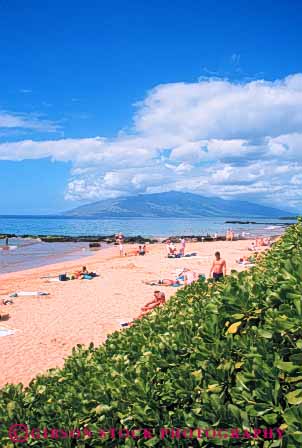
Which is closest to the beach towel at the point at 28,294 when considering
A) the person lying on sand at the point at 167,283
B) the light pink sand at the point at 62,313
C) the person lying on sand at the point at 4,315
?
the light pink sand at the point at 62,313

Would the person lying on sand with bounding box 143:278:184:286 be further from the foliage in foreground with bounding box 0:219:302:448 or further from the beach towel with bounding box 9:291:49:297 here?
the foliage in foreground with bounding box 0:219:302:448

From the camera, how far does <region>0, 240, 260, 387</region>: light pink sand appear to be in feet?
28.3

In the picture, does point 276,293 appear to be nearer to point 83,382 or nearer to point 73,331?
point 83,382

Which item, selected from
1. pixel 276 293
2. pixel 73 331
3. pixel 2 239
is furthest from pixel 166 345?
pixel 2 239

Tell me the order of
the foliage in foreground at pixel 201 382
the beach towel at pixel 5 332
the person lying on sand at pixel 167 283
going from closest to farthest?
the foliage in foreground at pixel 201 382
the beach towel at pixel 5 332
the person lying on sand at pixel 167 283

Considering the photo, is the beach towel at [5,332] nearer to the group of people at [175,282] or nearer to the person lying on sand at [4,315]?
the person lying on sand at [4,315]

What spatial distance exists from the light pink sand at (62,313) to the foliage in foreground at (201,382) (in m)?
5.31

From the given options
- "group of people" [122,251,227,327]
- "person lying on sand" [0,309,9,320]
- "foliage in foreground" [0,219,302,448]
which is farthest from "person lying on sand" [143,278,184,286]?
"foliage in foreground" [0,219,302,448]

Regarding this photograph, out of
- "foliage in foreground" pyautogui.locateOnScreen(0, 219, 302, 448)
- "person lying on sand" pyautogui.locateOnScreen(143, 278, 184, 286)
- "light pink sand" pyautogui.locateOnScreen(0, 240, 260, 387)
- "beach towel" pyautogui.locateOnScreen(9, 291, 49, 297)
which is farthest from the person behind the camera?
"person lying on sand" pyautogui.locateOnScreen(143, 278, 184, 286)

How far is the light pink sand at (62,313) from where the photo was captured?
8625mm

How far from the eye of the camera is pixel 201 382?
7.03 ft

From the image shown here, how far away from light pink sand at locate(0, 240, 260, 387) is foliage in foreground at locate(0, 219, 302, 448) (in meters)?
5.31

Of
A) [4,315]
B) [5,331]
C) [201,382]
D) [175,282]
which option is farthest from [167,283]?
[201,382]

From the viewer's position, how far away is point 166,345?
8.27 feet
